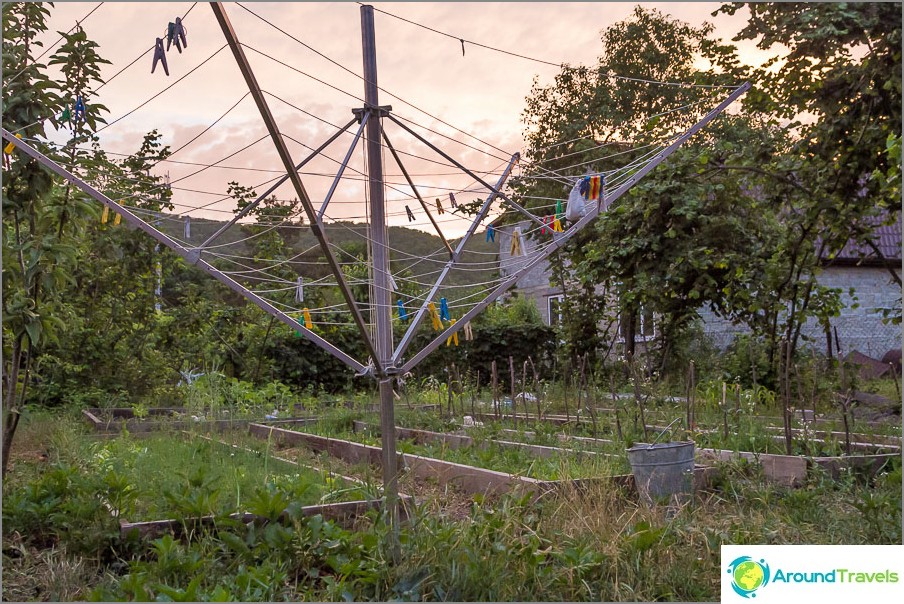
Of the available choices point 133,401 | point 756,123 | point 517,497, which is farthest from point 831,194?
point 756,123

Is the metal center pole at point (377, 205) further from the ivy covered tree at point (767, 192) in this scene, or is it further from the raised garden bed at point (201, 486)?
the ivy covered tree at point (767, 192)

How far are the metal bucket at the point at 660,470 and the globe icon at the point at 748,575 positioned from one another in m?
1.42

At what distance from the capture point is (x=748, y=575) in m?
3.54

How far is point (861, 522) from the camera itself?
4.39 meters

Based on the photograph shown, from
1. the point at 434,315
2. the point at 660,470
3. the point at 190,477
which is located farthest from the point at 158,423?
the point at 660,470

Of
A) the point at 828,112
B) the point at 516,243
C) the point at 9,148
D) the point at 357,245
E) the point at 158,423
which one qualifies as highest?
the point at 357,245

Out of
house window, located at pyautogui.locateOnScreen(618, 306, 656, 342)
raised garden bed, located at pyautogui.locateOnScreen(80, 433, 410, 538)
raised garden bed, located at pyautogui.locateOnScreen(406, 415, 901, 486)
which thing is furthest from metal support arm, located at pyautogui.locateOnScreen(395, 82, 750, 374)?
house window, located at pyautogui.locateOnScreen(618, 306, 656, 342)

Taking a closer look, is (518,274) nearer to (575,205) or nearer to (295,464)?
(575,205)

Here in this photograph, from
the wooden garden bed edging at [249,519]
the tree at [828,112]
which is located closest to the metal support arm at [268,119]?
the wooden garden bed edging at [249,519]

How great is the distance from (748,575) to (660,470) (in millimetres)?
1538

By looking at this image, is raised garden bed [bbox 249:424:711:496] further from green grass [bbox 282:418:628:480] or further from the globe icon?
the globe icon

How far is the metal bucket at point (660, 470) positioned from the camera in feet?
16.6

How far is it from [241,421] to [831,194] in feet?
21.4

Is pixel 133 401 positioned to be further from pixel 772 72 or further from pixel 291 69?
pixel 772 72
